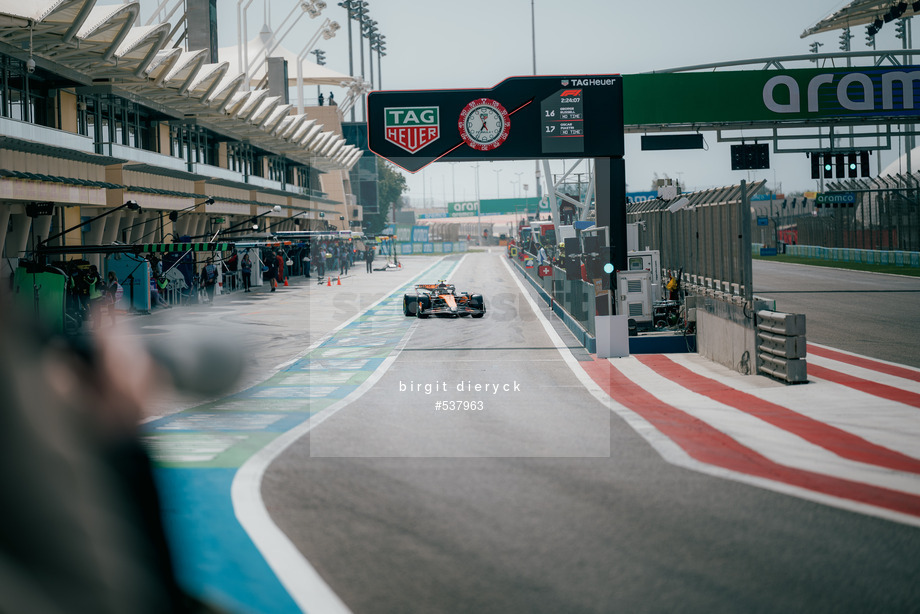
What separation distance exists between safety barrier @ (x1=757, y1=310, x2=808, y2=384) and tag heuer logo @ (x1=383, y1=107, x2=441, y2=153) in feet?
25.9

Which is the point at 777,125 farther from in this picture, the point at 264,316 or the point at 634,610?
the point at 634,610

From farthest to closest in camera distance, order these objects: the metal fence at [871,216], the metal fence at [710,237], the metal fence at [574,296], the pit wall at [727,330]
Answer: the metal fence at [871,216], the metal fence at [574,296], the metal fence at [710,237], the pit wall at [727,330]

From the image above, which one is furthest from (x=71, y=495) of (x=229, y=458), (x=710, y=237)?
(x=710, y=237)

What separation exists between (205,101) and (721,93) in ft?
78.6

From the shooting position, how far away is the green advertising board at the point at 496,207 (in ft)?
→ 445

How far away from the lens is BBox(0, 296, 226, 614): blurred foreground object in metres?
5.67

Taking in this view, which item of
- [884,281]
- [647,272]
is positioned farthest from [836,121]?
[884,281]

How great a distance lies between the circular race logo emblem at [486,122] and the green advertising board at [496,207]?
4322 inches

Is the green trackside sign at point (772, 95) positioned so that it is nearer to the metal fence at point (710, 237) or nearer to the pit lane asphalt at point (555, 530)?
the metal fence at point (710, 237)

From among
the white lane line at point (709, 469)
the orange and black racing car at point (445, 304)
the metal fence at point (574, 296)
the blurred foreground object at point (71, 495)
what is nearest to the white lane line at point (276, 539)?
the blurred foreground object at point (71, 495)

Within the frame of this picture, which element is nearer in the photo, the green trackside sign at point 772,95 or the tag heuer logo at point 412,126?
the tag heuer logo at point 412,126

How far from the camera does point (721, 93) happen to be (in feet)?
82.5

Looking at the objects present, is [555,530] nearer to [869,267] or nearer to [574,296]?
[574,296]

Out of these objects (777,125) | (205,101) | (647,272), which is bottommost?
(647,272)
